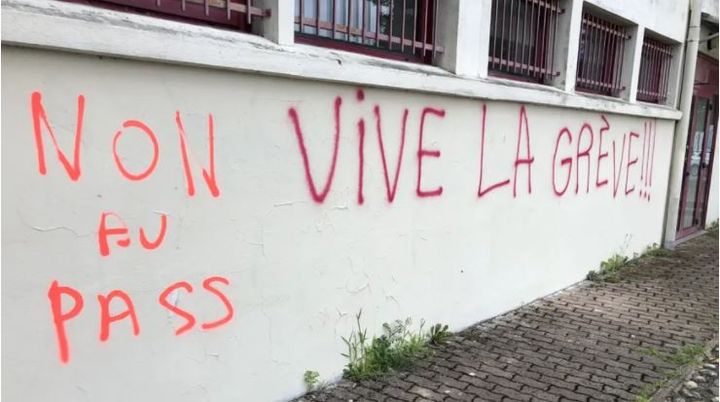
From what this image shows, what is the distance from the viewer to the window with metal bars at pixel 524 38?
14.8 ft

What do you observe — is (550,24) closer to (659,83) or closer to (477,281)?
(477,281)

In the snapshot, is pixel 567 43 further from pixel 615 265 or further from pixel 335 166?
pixel 335 166

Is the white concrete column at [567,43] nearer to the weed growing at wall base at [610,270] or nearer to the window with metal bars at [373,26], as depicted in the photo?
the window with metal bars at [373,26]

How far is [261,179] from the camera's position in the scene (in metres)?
2.85

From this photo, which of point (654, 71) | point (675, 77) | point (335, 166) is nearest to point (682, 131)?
point (675, 77)

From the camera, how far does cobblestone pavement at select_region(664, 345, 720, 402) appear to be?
3.54 metres

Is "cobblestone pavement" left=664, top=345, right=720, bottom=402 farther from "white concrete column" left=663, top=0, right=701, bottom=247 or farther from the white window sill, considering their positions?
"white concrete column" left=663, top=0, right=701, bottom=247

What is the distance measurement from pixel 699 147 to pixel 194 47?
8.36 metres

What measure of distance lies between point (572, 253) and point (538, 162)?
1.31 metres

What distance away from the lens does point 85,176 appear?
2.22 meters

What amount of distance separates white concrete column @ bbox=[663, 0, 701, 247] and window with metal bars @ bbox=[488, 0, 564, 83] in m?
3.41

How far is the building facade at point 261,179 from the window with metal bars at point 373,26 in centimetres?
1

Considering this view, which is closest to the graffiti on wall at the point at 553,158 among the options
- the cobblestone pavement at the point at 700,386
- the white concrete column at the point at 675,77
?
the white concrete column at the point at 675,77

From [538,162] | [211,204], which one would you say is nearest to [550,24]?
[538,162]
